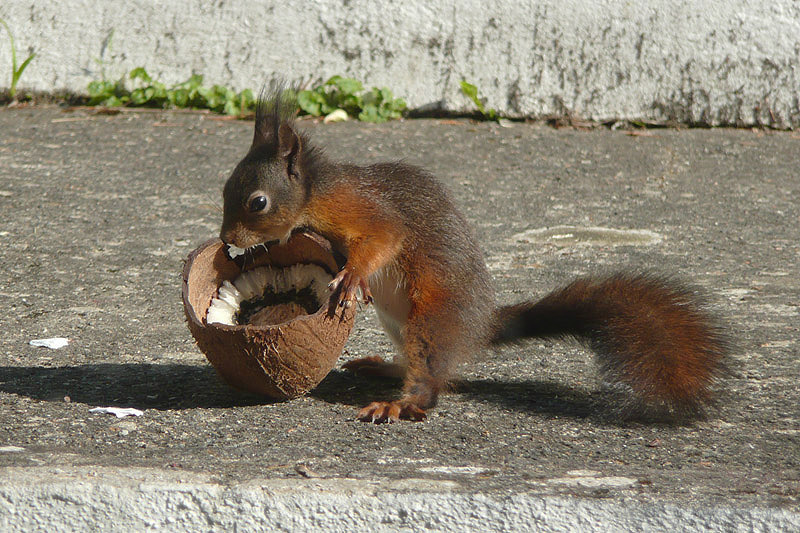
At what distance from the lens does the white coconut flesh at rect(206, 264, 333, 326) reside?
3230 mm

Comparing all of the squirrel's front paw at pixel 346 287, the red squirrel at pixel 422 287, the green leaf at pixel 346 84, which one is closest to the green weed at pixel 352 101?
the green leaf at pixel 346 84

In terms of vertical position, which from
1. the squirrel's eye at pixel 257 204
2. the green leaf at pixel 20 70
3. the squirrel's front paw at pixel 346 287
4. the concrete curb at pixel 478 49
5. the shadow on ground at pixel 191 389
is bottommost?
the shadow on ground at pixel 191 389

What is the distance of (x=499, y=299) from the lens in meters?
4.02

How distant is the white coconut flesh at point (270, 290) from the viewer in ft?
10.6

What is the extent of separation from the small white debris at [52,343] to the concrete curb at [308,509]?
127cm

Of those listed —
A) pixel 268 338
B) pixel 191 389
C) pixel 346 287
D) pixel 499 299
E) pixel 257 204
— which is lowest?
pixel 191 389

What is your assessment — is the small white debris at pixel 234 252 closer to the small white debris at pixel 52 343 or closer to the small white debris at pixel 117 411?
the small white debris at pixel 117 411

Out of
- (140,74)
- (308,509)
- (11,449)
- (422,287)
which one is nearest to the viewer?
(308,509)

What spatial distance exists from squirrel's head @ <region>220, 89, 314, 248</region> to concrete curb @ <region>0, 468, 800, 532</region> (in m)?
1.07

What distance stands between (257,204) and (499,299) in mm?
1222

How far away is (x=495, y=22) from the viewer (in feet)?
20.7

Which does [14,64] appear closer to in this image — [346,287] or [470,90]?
[470,90]

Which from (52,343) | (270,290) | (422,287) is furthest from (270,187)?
(52,343)

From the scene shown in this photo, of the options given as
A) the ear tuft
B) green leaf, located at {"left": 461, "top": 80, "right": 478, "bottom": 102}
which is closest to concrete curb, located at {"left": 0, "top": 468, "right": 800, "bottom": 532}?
the ear tuft
